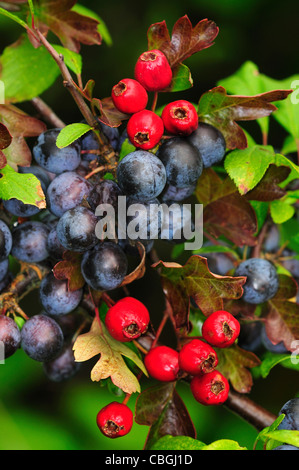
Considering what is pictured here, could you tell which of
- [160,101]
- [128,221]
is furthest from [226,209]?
[160,101]

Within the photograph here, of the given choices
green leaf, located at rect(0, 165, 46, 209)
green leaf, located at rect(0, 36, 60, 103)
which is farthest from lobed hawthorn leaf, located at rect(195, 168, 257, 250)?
green leaf, located at rect(0, 36, 60, 103)

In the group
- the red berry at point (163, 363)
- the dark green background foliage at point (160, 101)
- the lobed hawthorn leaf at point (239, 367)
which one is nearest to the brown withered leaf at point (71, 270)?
the red berry at point (163, 363)

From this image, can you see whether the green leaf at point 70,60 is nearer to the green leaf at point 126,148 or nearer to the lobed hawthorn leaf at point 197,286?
the green leaf at point 126,148

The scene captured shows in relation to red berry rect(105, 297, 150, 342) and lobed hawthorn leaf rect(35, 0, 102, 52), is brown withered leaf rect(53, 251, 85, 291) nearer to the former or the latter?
red berry rect(105, 297, 150, 342)

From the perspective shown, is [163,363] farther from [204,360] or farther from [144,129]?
[144,129]

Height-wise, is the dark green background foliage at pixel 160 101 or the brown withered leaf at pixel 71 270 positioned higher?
the brown withered leaf at pixel 71 270

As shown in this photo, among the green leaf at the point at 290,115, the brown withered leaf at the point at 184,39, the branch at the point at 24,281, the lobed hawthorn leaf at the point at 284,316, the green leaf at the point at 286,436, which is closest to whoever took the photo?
the green leaf at the point at 286,436

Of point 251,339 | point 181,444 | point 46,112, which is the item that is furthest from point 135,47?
point 181,444
